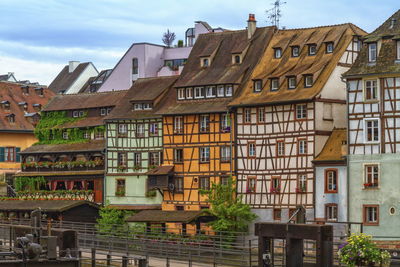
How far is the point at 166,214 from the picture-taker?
77.1 metres

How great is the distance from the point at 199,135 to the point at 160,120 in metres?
4.98

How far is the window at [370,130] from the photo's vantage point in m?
65.9

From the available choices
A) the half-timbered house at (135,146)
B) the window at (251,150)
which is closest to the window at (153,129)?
the half-timbered house at (135,146)

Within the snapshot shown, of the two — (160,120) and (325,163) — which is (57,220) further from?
(325,163)

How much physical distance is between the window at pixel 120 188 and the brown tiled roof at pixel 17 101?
62.5ft

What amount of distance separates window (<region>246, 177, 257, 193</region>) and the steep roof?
159 feet

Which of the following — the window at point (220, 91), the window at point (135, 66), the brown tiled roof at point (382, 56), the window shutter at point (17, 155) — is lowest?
the window shutter at point (17, 155)

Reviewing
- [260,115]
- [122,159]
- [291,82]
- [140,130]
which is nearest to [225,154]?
[260,115]

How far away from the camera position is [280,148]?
240 feet

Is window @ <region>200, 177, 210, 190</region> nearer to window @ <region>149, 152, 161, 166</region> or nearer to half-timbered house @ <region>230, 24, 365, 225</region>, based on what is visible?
half-timbered house @ <region>230, 24, 365, 225</region>

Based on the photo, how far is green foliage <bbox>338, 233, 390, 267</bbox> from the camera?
46.7 m

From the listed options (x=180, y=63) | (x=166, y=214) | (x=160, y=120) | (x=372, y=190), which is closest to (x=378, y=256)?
(x=372, y=190)

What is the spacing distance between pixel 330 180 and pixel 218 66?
50.0 feet

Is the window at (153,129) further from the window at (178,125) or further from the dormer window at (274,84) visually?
the dormer window at (274,84)
